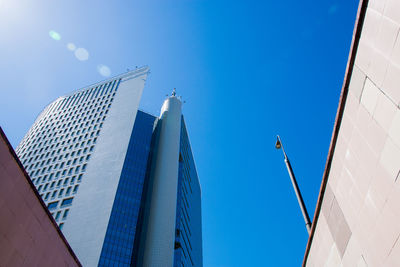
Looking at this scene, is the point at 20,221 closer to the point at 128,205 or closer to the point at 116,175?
the point at 128,205

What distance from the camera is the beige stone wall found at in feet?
21.9

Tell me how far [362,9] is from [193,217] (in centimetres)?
10538

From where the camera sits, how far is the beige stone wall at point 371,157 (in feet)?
21.9

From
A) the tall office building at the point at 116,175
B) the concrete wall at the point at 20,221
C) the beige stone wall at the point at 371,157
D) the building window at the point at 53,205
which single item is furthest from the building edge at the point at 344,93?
the building window at the point at 53,205

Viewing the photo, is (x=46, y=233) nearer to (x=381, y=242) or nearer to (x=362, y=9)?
(x=381, y=242)

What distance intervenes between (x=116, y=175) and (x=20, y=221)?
231 feet

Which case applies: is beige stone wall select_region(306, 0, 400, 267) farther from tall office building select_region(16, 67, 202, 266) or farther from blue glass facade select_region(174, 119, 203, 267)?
blue glass facade select_region(174, 119, 203, 267)

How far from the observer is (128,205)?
233ft

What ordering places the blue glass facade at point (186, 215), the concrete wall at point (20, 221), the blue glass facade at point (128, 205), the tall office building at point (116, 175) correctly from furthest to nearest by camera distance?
1. the blue glass facade at point (186, 215)
2. the tall office building at point (116, 175)
3. the blue glass facade at point (128, 205)
4. the concrete wall at point (20, 221)

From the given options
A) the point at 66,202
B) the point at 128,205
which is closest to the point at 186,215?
the point at 128,205

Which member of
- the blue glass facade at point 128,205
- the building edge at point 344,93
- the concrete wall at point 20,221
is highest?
the blue glass facade at point 128,205

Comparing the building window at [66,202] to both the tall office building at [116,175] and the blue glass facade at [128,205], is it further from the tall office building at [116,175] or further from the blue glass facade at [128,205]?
the blue glass facade at [128,205]

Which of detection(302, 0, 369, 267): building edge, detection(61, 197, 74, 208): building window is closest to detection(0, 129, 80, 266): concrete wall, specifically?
detection(302, 0, 369, 267): building edge

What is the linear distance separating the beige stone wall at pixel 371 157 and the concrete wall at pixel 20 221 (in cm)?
942
